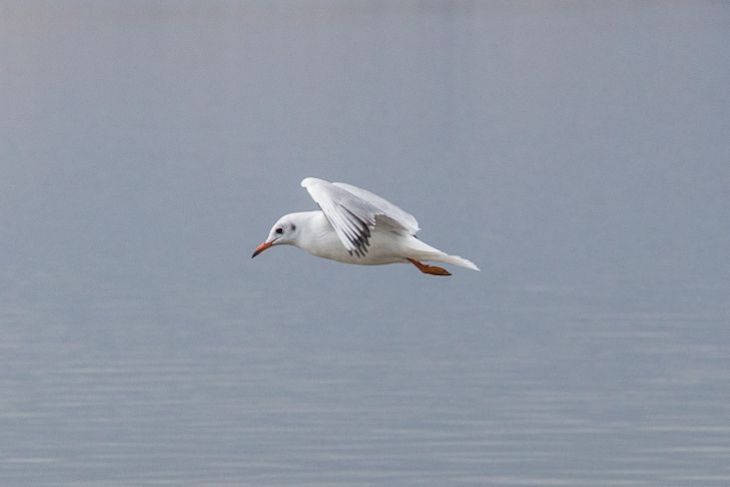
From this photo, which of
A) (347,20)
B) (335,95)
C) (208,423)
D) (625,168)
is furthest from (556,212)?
(347,20)

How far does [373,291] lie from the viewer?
35.6 metres

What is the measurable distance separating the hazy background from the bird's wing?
371 cm

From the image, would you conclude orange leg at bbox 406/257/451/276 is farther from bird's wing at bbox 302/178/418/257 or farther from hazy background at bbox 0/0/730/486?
hazy background at bbox 0/0/730/486

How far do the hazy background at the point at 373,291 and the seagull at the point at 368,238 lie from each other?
11.9ft

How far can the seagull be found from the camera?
56.1 ft

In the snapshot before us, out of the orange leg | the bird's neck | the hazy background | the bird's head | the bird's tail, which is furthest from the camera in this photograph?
the hazy background

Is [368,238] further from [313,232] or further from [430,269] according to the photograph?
[430,269]

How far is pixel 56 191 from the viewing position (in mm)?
51844

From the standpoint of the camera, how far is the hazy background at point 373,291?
23203mm

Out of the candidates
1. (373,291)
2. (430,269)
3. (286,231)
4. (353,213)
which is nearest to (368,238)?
(353,213)

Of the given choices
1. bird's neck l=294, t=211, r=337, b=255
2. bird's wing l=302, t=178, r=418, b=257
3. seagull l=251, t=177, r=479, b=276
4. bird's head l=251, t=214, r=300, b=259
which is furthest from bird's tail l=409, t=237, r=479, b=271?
bird's head l=251, t=214, r=300, b=259

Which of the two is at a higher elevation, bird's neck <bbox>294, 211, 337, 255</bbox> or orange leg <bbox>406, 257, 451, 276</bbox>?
bird's neck <bbox>294, 211, 337, 255</bbox>

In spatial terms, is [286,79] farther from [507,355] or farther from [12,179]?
[507,355]

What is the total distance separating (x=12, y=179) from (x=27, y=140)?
1202 cm
